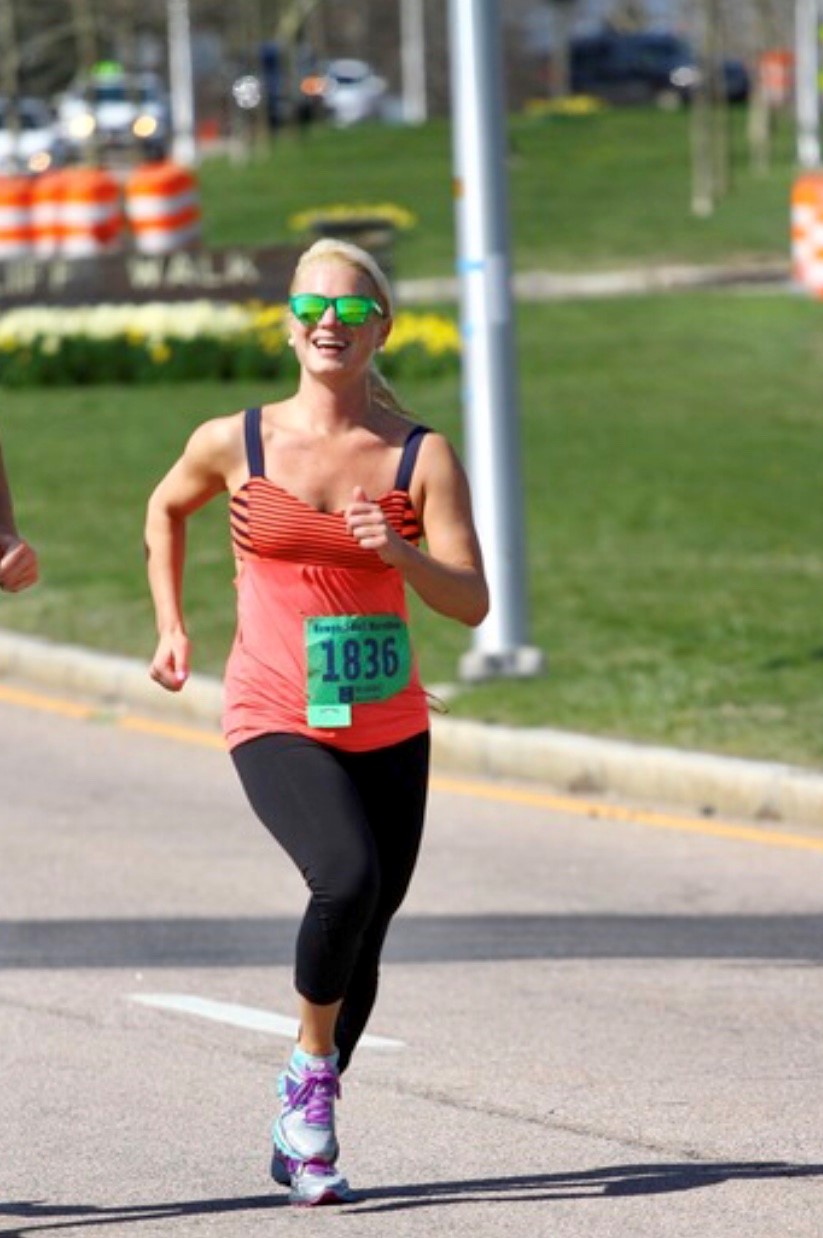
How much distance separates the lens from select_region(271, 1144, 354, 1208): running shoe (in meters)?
6.23

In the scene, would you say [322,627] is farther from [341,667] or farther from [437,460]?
[437,460]

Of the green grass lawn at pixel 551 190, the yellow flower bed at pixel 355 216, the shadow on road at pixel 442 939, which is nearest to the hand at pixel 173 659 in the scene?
the shadow on road at pixel 442 939

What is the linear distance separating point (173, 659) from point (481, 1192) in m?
1.16

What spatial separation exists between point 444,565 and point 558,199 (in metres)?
47.3

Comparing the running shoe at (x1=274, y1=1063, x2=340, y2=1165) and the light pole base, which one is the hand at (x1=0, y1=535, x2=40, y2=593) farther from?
the light pole base

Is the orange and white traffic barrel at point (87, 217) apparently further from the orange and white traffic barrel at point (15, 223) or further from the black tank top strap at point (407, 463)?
the black tank top strap at point (407, 463)

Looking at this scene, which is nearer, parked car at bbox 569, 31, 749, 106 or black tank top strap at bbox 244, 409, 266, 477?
black tank top strap at bbox 244, 409, 266, 477

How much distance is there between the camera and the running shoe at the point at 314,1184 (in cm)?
623

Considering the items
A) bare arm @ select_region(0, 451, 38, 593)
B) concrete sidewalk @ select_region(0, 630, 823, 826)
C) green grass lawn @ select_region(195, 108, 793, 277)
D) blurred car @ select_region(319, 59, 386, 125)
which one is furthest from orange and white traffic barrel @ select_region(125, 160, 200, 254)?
blurred car @ select_region(319, 59, 386, 125)

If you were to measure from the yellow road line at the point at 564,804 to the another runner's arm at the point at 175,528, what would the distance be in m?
4.72

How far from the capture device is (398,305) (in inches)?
1321

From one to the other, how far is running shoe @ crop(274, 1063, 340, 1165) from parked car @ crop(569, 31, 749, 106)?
77.2m

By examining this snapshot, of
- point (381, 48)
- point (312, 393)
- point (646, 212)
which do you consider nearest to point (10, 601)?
point (312, 393)

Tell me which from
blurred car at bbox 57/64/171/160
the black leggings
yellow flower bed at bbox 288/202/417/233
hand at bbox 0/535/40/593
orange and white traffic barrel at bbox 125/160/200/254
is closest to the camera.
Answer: the black leggings
